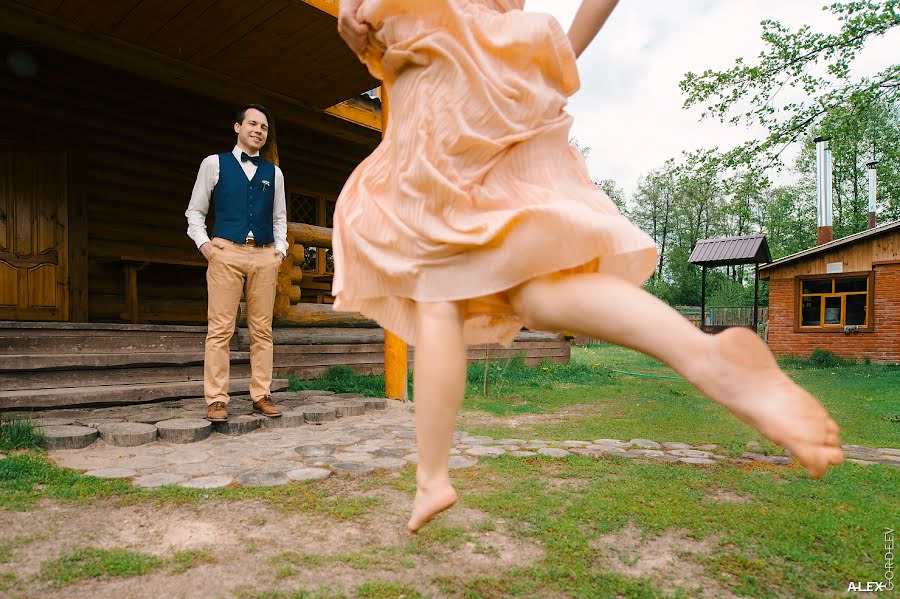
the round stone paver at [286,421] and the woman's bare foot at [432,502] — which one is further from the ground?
the woman's bare foot at [432,502]

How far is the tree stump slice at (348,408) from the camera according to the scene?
4363 mm

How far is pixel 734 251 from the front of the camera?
1825 centimetres

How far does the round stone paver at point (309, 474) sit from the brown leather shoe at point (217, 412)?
44.6 inches

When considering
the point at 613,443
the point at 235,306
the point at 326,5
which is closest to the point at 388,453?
the point at 613,443

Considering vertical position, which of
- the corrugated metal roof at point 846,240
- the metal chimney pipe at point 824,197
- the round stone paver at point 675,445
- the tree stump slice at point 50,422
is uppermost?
the metal chimney pipe at point 824,197

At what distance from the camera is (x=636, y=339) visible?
3.56ft

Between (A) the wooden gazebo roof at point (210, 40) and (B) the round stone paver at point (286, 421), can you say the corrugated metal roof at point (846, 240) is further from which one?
(B) the round stone paver at point (286, 421)

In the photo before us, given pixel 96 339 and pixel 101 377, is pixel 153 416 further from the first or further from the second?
pixel 96 339

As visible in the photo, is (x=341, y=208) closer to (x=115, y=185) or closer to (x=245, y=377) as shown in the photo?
(x=245, y=377)

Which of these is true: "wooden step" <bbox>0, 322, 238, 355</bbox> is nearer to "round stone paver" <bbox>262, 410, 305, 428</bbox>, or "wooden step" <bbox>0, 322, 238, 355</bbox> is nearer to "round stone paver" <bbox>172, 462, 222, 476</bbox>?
"round stone paver" <bbox>262, 410, 305, 428</bbox>

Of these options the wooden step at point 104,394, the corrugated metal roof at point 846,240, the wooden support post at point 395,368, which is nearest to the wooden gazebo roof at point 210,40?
the wooden support post at point 395,368

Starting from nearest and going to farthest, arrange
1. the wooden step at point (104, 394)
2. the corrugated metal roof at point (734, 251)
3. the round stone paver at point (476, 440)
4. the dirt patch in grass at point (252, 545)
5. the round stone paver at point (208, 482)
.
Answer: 1. the dirt patch in grass at point (252, 545)
2. the round stone paver at point (208, 482)
3. the round stone paver at point (476, 440)
4. the wooden step at point (104, 394)
5. the corrugated metal roof at point (734, 251)

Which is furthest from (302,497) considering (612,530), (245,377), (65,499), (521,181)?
(245,377)

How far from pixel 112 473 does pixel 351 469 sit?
1.07 metres
